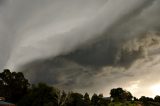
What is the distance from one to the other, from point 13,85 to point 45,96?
27.3 meters

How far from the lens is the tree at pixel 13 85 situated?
14188 cm

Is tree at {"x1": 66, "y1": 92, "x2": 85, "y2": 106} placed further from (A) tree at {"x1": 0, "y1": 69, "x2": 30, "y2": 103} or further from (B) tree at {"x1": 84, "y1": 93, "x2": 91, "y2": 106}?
(A) tree at {"x1": 0, "y1": 69, "x2": 30, "y2": 103}

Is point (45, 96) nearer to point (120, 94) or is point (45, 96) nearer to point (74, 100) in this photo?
point (74, 100)

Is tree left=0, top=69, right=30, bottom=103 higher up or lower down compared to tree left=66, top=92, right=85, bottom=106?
higher up

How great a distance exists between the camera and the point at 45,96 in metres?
122

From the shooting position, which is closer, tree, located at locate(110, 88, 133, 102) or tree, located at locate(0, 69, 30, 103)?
tree, located at locate(0, 69, 30, 103)

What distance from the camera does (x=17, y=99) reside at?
142m

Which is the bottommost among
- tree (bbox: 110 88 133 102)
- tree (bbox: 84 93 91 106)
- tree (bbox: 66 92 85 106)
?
tree (bbox: 66 92 85 106)

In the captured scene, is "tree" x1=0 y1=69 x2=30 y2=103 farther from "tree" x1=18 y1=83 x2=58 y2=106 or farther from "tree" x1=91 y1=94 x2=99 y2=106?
"tree" x1=91 y1=94 x2=99 y2=106

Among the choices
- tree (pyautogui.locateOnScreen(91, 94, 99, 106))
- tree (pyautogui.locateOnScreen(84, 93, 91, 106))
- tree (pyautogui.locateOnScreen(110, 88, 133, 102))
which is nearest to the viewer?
tree (pyautogui.locateOnScreen(84, 93, 91, 106))

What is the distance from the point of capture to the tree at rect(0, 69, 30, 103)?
142m

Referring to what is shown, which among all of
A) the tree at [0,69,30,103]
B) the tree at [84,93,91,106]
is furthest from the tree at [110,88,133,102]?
the tree at [0,69,30,103]

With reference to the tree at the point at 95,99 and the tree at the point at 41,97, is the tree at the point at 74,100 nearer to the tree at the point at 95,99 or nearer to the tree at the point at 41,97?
the tree at the point at 41,97

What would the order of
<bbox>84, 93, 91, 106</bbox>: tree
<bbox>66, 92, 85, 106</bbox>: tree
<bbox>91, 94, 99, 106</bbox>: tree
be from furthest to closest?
1. <bbox>91, 94, 99, 106</bbox>: tree
2. <bbox>84, 93, 91, 106</bbox>: tree
3. <bbox>66, 92, 85, 106</bbox>: tree
